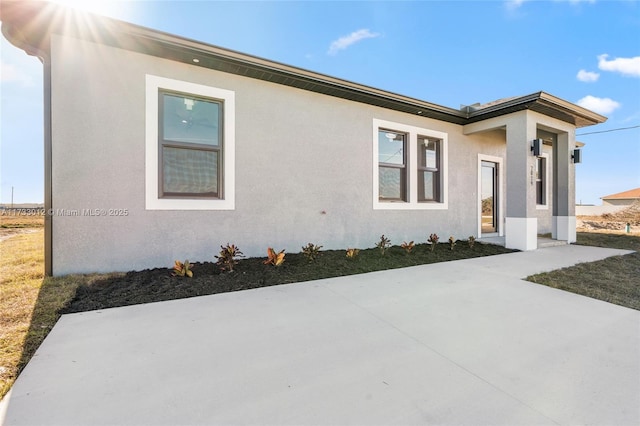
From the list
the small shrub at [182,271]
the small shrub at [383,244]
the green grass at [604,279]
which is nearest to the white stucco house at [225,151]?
the small shrub at [383,244]

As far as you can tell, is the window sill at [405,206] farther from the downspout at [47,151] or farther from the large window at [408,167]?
the downspout at [47,151]

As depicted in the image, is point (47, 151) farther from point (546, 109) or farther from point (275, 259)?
point (546, 109)

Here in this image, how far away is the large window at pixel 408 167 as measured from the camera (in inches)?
258

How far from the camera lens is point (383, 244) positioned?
5.71m

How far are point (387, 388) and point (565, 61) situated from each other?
42.9ft

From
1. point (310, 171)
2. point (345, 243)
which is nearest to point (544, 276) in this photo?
point (345, 243)

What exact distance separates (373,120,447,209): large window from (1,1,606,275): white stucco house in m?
0.04

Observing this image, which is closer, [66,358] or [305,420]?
[305,420]

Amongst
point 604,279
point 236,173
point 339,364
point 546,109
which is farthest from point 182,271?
point 546,109

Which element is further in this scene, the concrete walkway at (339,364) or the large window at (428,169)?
the large window at (428,169)

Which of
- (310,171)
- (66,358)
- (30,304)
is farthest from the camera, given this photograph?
(310,171)

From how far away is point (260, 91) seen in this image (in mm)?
5027

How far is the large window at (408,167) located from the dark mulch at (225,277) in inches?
61.1

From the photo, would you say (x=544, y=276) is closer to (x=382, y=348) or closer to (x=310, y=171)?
(x=382, y=348)
